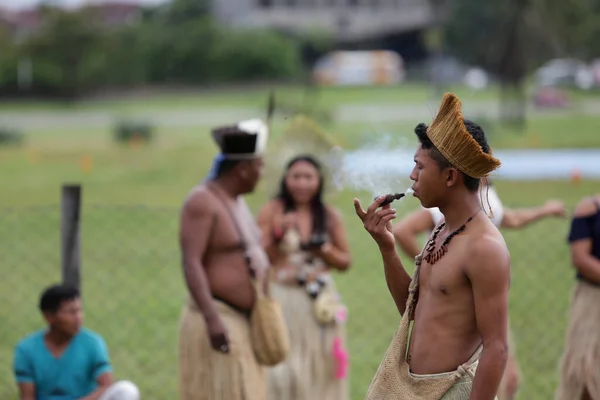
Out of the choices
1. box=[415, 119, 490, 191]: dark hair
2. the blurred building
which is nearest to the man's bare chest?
box=[415, 119, 490, 191]: dark hair

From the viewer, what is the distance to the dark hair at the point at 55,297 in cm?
509

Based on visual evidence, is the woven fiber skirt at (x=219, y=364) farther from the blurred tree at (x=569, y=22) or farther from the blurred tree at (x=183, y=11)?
the blurred tree at (x=183, y=11)

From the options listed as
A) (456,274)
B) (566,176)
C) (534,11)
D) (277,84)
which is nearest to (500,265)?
(456,274)

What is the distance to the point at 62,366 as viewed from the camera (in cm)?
516

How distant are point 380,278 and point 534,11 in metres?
20.1

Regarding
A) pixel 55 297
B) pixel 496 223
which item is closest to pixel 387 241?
pixel 55 297

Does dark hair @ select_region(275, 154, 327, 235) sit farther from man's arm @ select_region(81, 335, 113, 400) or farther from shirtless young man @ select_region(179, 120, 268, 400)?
man's arm @ select_region(81, 335, 113, 400)

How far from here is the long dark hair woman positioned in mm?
6320

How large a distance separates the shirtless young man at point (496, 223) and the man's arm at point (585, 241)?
43cm

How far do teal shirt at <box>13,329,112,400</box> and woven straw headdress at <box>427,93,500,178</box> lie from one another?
2476mm

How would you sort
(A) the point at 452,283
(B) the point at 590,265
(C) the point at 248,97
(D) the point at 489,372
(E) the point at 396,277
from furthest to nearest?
(C) the point at 248,97
(B) the point at 590,265
(E) the point at 396,277
(A) the point at 452,283
(D) the point at 489,372

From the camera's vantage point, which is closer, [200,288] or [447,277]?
[447,277]

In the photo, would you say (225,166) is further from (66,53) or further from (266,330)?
(66,53)

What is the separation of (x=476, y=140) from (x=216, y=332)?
7.06 feet
